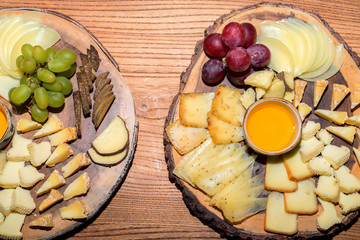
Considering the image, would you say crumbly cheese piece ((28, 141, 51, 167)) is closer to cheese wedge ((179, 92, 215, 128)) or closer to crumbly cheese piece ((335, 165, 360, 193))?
cheese wedge ((179, 92, 215, 128))

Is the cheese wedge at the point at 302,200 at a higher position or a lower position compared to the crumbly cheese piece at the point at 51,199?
higher

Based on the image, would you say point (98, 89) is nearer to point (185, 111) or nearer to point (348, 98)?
point (185, 111)

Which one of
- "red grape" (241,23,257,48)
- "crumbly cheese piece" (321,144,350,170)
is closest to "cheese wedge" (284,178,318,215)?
"crumbly cheese piece" (321,144,350,170)

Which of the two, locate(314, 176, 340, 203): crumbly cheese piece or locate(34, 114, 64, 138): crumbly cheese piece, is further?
locate(34, 114, 64, 138): crumbly cheese piece

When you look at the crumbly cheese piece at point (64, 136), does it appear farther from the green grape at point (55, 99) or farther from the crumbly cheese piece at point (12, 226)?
the crumbly cheese piece at point (12, 226)

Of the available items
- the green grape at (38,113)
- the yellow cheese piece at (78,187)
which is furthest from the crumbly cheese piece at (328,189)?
the green grape at (38,113)
